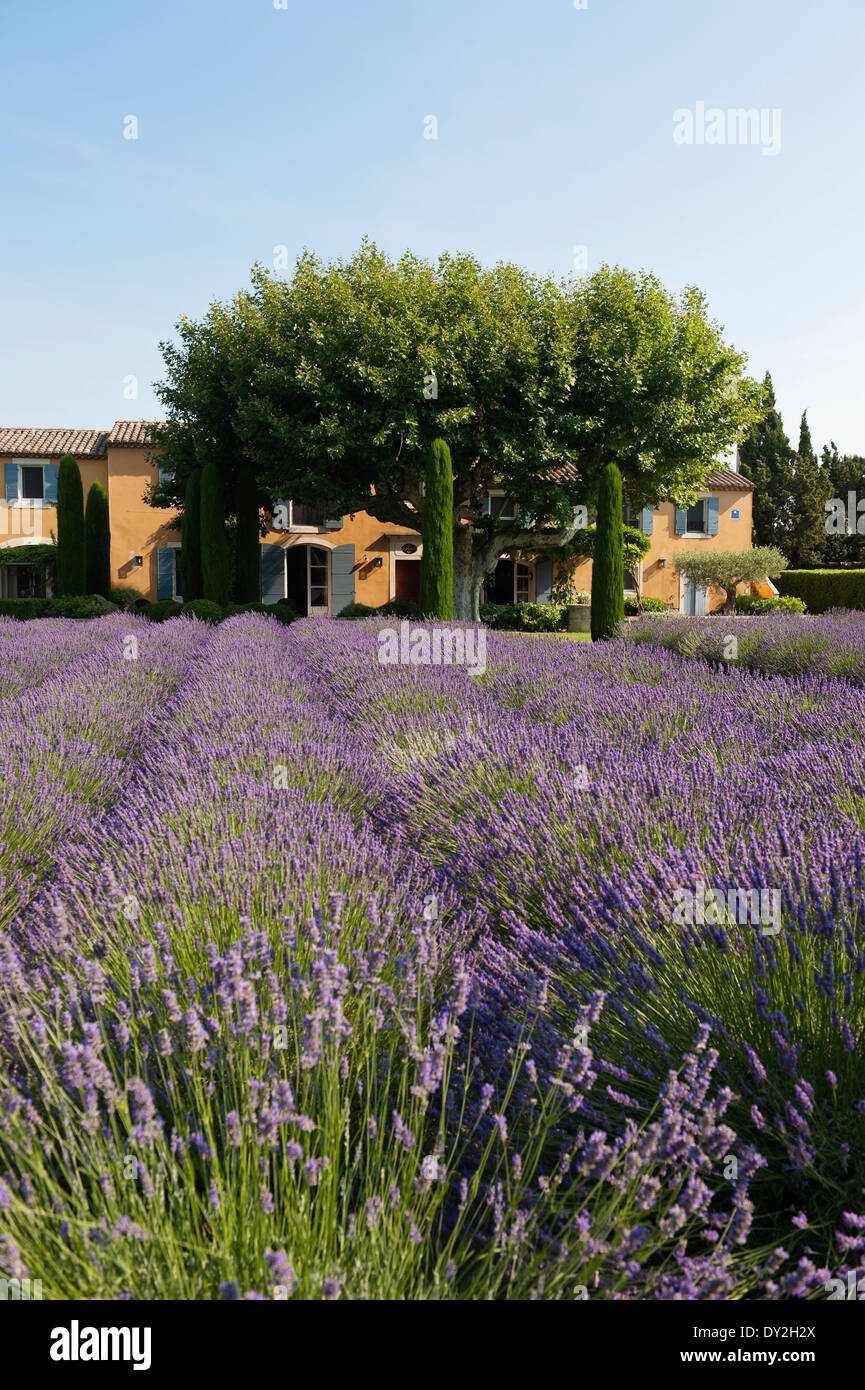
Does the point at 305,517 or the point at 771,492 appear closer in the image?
the point at 305,517

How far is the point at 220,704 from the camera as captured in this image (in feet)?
14.9

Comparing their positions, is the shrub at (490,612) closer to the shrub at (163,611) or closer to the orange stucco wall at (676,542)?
the orange stucco wall at (676,542)

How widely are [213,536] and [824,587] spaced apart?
16.4 metres

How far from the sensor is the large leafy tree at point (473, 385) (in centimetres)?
1522

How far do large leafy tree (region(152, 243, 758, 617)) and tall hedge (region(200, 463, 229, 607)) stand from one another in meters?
1.17

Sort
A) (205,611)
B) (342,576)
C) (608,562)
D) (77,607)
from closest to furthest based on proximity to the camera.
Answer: (608,562)
(205,611)
(77,607)
(342,576)

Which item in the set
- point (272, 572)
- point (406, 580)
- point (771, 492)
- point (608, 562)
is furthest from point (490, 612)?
point (771, 492)

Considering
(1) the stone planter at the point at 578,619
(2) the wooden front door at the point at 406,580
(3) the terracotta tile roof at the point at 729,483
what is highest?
(3) the terracotta tile roof at the point at 729,483

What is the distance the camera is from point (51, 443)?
24.5 meters

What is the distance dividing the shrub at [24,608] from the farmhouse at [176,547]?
5.86 metres

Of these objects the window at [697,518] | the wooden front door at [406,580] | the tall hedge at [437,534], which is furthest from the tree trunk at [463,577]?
the window at [697,518]

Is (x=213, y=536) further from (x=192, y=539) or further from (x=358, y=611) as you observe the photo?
(x=358, y=611)

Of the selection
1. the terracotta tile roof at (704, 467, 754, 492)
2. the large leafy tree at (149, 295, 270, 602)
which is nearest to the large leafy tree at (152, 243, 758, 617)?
the large leafy tree at (149, 295, 270, 602)

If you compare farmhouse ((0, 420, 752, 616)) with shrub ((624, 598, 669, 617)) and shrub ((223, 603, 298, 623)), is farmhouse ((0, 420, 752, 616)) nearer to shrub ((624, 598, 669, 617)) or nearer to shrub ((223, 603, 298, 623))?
shrub ((624, 598, 669, 617))
